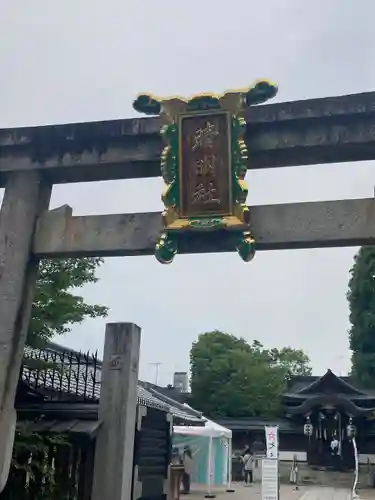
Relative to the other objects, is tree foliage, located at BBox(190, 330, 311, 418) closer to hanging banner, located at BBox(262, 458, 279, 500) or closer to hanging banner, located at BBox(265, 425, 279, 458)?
hanging banner, located at BBox(265, 425, 279, 458)

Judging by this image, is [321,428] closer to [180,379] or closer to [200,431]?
[200,431]

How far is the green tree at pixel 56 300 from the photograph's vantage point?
347 inches

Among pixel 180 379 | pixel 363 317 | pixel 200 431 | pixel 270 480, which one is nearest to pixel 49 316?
pixel 270 480

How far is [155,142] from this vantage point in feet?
22.0

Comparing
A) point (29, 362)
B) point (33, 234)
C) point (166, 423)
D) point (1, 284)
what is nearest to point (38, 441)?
point (29, 362)

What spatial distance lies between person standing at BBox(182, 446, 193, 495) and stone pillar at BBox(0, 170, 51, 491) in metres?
13.6

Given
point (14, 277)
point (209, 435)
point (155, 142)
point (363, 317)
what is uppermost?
point (363, 317)

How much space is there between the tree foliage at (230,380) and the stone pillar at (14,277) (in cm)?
3340

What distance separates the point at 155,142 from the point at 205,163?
731 mm

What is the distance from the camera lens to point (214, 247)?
620 centimetres

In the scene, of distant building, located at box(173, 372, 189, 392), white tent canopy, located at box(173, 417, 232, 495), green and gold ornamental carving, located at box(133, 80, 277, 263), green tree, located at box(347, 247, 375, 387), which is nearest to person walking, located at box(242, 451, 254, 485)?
white tent canopy, located at box(173, 417, 232, 495)

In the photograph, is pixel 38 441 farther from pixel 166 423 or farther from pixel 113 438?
pixel 166 423

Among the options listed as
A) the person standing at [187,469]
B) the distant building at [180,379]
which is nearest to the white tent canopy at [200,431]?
the person standing at [187,469]

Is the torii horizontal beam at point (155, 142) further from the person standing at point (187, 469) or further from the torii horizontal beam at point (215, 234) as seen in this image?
the person standing at point (187, 469)
